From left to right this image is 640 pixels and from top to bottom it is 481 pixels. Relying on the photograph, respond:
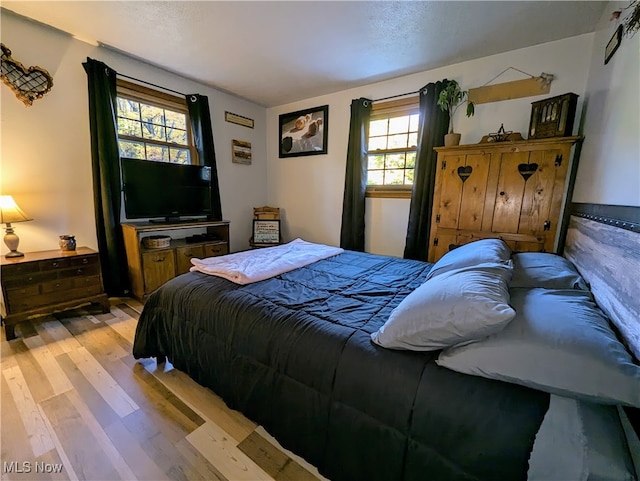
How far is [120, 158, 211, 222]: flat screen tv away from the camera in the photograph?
9.21 ft

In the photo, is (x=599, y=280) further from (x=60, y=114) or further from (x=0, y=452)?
(x=60, y=114)

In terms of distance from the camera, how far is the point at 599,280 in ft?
3.82

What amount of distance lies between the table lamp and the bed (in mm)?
1462

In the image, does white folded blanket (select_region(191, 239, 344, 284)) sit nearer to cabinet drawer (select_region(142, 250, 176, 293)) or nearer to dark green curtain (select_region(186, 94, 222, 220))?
cabinet drawer (select_region(142, 250, 176, 293))

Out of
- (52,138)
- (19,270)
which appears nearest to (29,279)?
(19,270)

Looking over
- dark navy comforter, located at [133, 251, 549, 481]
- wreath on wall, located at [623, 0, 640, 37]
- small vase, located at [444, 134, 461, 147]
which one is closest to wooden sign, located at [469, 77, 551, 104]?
small vase, located at [444, 134, 461, 147]

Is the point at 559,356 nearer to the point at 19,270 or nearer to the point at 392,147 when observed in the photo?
the point at 392,147

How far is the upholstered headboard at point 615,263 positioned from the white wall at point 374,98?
150 centimetres

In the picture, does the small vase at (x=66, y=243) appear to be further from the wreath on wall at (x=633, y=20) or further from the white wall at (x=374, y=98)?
the wreath on wall at (x=633, y=20)

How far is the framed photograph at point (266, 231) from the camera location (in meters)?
4.02

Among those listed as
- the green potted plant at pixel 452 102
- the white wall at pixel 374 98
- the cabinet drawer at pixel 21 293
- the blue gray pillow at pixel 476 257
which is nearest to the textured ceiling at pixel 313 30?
the white wall at pixel 374 98

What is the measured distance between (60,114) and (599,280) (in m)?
4.05

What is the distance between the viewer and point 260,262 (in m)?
1.95

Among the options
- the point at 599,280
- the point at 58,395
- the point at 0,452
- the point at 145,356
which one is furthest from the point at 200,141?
the point at 599,280
